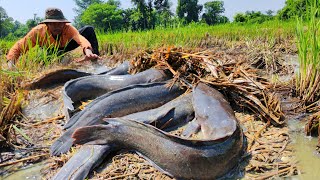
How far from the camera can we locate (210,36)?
8938mm

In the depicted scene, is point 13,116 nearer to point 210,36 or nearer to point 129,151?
point 129,151

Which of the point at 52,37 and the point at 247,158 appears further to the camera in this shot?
the point at 52,37

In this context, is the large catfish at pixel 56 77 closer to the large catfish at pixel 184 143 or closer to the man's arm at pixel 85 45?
the man's arm at pixel 85 45

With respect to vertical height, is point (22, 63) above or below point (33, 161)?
above

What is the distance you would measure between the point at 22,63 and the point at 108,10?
44.3m

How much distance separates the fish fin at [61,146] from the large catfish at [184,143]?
0.92ft

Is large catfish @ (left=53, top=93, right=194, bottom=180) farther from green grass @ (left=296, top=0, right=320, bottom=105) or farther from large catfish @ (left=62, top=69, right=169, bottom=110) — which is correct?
green grass @ (left=296, top=0, right=320, bottom=105)

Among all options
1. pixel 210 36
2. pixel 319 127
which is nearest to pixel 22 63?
pixel 319 127

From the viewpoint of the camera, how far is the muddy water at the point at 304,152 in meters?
2.40

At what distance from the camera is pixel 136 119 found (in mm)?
3180

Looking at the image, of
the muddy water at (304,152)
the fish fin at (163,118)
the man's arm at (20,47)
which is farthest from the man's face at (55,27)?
the muddy water at (304,152)

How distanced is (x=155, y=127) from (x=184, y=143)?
29cm

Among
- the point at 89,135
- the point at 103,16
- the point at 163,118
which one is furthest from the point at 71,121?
Answer: the point at 103,16

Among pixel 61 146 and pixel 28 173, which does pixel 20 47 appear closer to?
pixel 61 146
